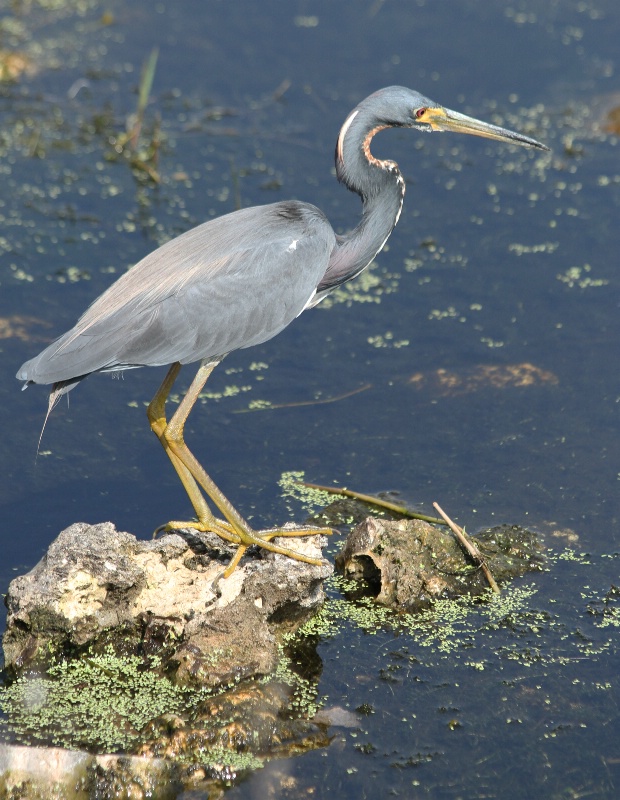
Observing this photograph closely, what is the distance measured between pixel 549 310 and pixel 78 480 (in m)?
3.05

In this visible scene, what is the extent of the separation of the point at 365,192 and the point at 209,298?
0.88 m

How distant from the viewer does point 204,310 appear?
4.61 meters

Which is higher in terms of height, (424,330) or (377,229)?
(377,229)

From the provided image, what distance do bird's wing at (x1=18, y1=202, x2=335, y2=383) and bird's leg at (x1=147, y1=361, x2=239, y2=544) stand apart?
170 mm

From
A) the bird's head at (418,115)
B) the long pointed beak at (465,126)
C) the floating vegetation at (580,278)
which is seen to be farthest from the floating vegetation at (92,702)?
the floating vegetation at (580,278)

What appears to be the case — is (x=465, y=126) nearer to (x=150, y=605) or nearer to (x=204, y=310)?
(x=204, y=310)

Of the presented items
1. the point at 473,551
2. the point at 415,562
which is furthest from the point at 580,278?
the point at 415,562

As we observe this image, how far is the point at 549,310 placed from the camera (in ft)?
21.8

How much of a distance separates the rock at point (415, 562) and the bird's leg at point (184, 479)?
54 centimetres

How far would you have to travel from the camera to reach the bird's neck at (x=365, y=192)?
4855mm

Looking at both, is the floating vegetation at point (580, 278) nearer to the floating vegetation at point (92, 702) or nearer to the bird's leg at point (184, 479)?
the bird's leg at point (184, 479)

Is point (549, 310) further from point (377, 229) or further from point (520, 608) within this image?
point (520, 608)

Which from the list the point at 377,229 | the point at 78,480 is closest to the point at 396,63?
the point at 377,229

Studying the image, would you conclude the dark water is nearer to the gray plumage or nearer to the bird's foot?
the bird's foot
